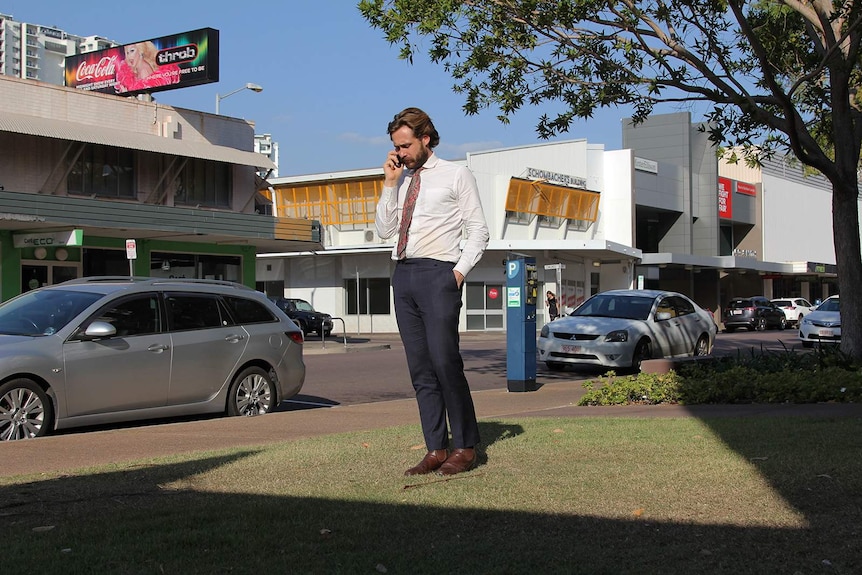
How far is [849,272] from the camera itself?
39.8 ft

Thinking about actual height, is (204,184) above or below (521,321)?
above

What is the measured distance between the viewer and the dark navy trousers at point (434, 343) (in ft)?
17.8

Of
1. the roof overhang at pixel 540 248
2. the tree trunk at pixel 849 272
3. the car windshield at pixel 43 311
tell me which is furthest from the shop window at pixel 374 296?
the car windshield at pixel 43 311

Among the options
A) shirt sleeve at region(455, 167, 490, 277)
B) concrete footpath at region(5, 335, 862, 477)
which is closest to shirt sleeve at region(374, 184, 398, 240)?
shirt sleeve at region(455, 167, 490, 277)

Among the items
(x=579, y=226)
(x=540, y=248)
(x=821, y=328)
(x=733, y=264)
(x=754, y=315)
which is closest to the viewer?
(x=821, y=328)

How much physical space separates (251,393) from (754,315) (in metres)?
41.0

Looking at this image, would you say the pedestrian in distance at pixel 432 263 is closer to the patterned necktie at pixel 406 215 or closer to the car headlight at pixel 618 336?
the patterned necktie at pixel 406 215

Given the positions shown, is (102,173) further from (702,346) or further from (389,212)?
(389,212)

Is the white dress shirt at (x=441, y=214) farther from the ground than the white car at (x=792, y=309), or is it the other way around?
the white dress shirt at (x=441, y=214)

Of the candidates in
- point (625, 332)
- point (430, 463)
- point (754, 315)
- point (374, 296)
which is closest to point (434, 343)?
point (430, 463)

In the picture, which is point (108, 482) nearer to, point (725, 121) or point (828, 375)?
point (828, 375)

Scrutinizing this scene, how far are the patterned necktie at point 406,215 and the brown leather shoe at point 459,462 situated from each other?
1.17 meters

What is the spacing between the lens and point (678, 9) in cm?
1397

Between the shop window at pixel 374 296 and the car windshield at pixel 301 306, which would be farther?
the shop window at pixel 374 296
